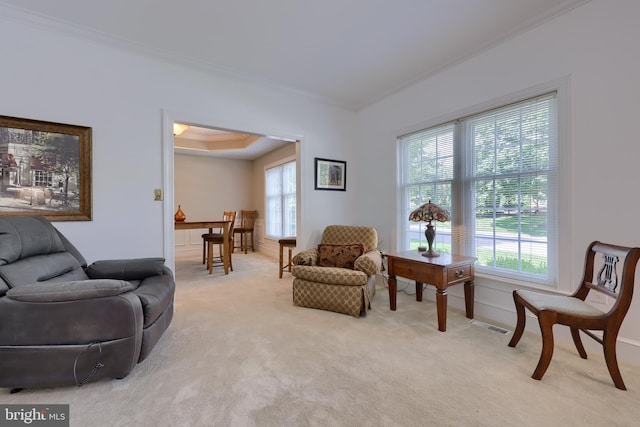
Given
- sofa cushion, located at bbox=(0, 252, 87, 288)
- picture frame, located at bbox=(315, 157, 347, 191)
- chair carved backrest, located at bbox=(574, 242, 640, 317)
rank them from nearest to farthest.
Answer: chair carved backrest, located at bbox=(574, 242, 640, 317), sofa cushion, located at bbox=(0, 252, 87, 288), picture frame, located at bbox=(315, 157, 347, 191)

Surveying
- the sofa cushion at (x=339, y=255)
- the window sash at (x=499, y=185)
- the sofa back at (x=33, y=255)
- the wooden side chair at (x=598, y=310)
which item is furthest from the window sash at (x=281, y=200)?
the wooden side chair at (x=598, y=310)

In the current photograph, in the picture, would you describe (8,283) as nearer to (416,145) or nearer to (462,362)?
(462,362)

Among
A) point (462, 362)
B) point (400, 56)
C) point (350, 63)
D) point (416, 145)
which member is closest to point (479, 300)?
point (462, 362)

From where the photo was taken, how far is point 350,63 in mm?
3002

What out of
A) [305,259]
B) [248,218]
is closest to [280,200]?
[248,218]

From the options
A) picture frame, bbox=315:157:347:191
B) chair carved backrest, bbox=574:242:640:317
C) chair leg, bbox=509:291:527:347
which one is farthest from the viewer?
picture frame, bbox=315:157:347:191

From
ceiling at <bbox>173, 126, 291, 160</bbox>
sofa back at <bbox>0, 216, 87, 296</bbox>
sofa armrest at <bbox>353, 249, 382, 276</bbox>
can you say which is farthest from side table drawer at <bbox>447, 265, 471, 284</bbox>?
ceiling at <bbox>173, 126, 291, 160</bbox>

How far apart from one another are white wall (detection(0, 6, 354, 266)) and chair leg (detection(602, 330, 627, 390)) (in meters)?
3.55

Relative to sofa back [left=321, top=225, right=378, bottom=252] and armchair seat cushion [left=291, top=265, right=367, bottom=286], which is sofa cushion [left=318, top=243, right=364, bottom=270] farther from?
sofa back [left=321, top=225, right=378, bottom=252]

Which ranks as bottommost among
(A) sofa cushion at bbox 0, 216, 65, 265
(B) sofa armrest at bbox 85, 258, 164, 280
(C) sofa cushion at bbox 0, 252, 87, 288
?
(B) sofa armrest at bbox 85, 258, 164, 280

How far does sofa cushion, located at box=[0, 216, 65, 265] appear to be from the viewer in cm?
172

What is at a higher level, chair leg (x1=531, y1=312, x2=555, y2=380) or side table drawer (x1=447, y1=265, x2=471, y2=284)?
side table drawer (x1=447, y1=265, x2=471, y2=284)

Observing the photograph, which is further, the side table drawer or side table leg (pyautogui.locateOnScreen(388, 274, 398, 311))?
side table leg (pyautogui.locateOnScreen(388, 274, 398, 311))

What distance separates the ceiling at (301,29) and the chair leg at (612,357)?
239cm
